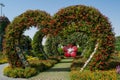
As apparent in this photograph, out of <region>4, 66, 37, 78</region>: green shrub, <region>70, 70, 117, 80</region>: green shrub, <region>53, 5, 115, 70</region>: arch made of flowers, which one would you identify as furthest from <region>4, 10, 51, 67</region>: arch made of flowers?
<region>70, 70, 117, 80</region>: green shrub

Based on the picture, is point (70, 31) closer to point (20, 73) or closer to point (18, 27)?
point (18, 27)

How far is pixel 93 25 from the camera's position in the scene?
18.0 meters

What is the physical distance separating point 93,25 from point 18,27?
4.53m

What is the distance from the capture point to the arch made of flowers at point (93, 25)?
17.8 meters

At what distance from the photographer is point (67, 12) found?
1833 cm

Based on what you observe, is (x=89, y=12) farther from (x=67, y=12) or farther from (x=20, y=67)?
(x=20, y=67)

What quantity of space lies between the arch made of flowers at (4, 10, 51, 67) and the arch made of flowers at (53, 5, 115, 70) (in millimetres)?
1066

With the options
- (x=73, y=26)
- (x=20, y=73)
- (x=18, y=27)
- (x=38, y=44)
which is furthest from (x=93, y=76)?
(x=38, y=44)

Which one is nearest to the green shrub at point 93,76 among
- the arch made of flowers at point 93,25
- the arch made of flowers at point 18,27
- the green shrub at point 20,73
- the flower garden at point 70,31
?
the flower garden at point 70,31

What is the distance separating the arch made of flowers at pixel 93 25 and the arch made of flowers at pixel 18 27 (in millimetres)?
1066

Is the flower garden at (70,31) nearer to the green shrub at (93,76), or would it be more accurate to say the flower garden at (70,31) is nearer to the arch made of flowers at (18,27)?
the arch made of flowers at (18,27)

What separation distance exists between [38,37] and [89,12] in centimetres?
1371

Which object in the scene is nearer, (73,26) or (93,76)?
(93,76)

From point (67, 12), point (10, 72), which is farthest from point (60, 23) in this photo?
point (10, 72)
